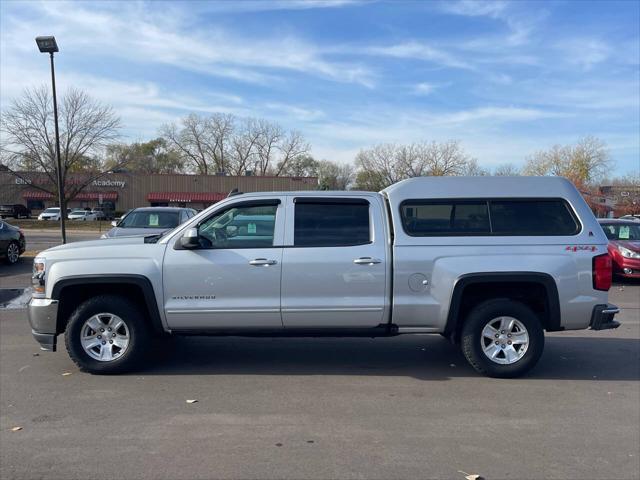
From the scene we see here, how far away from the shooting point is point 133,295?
5.92 m

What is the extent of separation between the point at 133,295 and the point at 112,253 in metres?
0.52

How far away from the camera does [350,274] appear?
5652mm

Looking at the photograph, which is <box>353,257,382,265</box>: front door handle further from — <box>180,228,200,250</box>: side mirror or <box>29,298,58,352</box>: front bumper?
<box>29,298,58,352</box>: front bumper

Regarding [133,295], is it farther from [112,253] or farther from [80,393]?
[80,393]

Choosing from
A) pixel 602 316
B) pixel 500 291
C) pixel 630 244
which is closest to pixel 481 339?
pixel 500 291

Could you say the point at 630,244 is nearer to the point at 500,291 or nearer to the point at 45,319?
the point at 500,291

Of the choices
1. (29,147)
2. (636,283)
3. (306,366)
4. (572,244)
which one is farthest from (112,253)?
(29,147)

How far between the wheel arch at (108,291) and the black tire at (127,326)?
101 mm

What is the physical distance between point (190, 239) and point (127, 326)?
45.6 inches

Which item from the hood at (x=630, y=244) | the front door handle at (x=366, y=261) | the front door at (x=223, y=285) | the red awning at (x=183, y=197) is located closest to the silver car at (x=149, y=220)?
the front door at (x=223, y=285)

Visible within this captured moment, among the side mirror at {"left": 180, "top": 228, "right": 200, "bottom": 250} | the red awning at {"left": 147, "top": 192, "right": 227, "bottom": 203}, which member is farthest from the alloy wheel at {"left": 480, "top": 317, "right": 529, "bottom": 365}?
the red awning at {"left": 147, "top": 192, "right": 227, "bottom": 203}

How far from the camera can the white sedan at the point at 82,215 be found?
172 ft

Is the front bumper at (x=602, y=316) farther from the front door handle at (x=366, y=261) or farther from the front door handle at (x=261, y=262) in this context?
the front door handle at (x=261, y=262)

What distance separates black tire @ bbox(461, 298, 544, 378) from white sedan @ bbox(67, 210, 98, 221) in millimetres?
51899
